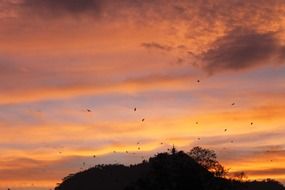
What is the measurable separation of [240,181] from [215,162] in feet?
79.1

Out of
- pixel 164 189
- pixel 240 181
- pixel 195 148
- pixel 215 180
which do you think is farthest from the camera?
pixel 240 181

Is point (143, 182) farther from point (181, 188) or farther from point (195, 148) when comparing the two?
point (195, 148)

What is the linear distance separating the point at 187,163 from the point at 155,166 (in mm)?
4110

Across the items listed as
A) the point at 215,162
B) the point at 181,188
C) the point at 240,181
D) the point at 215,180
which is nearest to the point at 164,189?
the point at 181,188

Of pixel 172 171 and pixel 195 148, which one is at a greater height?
pixel 195 148

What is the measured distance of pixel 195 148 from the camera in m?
101

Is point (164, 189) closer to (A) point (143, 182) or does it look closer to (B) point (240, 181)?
(A) point (143, 182)

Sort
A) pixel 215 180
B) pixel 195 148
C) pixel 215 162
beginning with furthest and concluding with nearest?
pixel 195 148
pixel 215 162
pixel 215 180

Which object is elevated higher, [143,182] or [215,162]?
[215,162]

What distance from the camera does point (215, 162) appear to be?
3691 inches

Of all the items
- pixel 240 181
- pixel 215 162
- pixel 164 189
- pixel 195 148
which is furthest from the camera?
pixel 240 181

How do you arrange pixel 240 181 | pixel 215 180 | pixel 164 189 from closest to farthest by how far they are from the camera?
pixel 164 189
pixel 215 180
pixel 240 181

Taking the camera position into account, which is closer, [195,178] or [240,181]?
[195,178]

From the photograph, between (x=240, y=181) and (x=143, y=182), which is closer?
(x=143, y=182)
